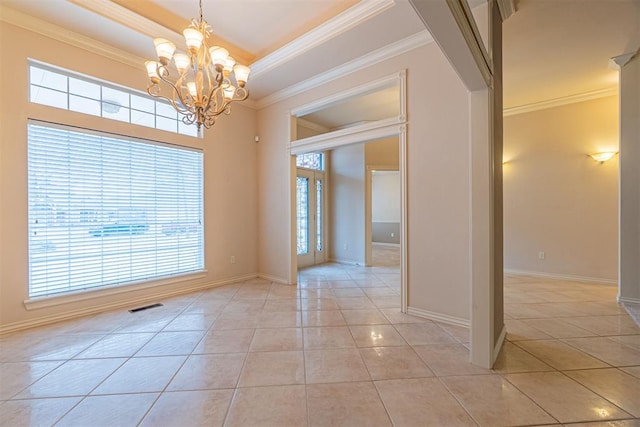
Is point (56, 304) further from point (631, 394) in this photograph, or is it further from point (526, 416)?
point (631, 394)

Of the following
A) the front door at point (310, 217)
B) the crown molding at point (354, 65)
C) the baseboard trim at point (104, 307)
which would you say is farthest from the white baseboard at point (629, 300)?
the baseboard trim at point (104, 307)

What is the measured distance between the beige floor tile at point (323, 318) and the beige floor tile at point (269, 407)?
111cm

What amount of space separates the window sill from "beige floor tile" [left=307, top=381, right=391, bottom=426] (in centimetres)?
302

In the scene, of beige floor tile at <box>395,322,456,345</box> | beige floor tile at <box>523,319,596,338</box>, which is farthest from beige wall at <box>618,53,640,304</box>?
beige floor tile at <box>395,322,456,345</box>

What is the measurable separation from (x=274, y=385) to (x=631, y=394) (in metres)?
2.39

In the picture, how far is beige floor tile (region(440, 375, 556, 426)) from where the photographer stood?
1.59 metres

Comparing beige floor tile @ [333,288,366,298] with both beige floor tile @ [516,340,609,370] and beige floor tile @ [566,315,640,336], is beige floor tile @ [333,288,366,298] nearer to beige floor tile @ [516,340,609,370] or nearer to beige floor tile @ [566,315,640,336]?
beige floor tile @ [516,340,609,370]

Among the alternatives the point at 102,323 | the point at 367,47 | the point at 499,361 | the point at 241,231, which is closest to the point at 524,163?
the point at 367,47

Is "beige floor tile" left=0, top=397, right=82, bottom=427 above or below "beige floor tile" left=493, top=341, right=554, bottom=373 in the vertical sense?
above

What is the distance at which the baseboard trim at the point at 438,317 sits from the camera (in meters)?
2.87

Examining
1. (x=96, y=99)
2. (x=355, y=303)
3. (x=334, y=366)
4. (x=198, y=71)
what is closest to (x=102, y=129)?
(x=96, y=99)

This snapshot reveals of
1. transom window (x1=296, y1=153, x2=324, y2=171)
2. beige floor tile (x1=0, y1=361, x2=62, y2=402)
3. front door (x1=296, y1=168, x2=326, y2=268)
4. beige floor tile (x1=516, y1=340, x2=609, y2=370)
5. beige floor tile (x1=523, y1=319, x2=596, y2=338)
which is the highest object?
transom window (x1=296, y1=153, x2=324, y2=171)

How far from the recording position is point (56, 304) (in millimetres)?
3080

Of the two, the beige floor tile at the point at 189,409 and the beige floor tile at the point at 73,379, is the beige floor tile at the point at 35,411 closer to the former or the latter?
the beige floor tile at the point at 73,379
